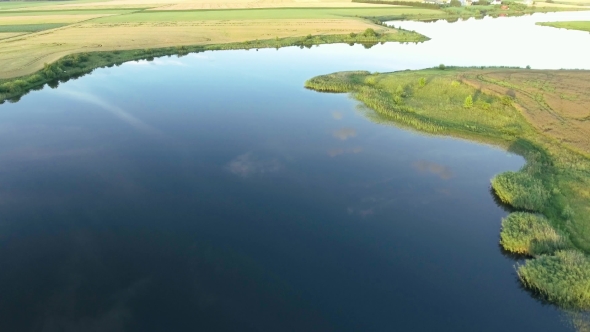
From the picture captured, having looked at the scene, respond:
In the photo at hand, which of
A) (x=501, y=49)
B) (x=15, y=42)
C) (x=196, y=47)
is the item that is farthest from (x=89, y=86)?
(x=501, y=49)

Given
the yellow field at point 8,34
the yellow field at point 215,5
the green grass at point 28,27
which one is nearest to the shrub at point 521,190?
the yellow field at point 8,34

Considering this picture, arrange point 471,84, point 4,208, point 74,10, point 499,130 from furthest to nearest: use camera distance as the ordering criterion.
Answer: point 74,10 < point 471,84 < point 499,130 < point 4,208

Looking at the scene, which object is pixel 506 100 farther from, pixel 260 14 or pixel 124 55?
pixel 260 14

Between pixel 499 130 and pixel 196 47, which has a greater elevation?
pixel 196 47

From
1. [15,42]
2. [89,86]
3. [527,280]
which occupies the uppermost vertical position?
[15,42]

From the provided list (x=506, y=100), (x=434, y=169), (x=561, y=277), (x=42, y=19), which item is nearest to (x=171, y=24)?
(x=42, y=19)

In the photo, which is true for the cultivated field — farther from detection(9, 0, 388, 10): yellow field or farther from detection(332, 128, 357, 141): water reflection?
detection(332, 128, 357, 141): water reflection

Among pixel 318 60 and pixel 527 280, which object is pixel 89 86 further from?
pixel 527 280

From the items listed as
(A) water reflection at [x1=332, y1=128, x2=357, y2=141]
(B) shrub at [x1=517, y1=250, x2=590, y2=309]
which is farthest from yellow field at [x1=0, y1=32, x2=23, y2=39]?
(B) shrub at [x1=517, y1=250, x2=590, y2=309]
